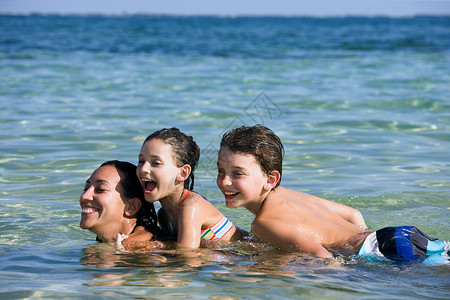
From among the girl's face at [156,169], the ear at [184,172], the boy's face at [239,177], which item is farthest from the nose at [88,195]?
the boy's face at [239,177]

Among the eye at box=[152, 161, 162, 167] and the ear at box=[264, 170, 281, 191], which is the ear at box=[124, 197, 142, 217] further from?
the ear at box=[264, 170, 281, 191]

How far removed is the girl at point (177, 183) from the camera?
3754 millimetres

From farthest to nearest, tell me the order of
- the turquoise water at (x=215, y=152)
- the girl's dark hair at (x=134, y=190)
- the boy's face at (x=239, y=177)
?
the girl's dark hair at (x=134, y=190) < the boy's face at (x=239, y=177) < the turquoise water at (x=215, y=152)

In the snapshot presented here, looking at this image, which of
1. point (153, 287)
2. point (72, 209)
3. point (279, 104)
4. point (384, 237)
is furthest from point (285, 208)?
point (279, 104)

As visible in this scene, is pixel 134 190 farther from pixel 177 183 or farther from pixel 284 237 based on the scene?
pixel 284 237

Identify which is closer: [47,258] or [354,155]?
[47,258]

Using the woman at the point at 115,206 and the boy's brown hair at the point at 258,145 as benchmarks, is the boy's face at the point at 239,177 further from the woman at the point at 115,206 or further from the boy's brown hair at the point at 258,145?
the woman at the point at 115,206

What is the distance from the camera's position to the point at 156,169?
3758 millimetres

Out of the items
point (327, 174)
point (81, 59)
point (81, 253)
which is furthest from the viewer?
point (81, 59)

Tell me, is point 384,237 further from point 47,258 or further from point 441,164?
point 441,164

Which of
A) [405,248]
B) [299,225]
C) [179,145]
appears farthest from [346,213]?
[179,145]

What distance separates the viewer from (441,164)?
6293 millimetres

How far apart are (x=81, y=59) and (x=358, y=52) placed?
925 centimetres

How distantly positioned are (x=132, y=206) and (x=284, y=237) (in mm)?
1038
